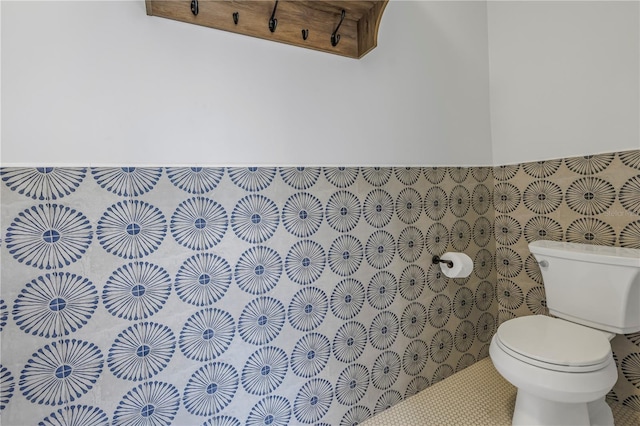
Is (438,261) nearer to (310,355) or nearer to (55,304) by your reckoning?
(310,355)

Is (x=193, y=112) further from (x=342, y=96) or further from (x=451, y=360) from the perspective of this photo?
(x=451, y=360)

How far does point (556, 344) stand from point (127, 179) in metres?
1.65

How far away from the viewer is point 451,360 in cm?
160

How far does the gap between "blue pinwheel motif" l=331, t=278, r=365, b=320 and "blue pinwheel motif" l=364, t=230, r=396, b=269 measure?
130 millimetres

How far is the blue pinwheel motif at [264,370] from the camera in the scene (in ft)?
3.62

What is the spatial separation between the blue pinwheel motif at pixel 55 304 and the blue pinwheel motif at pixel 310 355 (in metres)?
0.73

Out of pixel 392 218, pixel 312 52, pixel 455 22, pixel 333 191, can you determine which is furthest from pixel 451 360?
pixel 455 22

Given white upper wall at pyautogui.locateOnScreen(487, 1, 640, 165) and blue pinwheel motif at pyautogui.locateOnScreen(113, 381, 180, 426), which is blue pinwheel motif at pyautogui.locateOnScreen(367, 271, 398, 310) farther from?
white upper wall at pyautogui.locateOnScreen(487, 1, 640, 165)

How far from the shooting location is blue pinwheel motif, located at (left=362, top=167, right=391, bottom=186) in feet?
4.38

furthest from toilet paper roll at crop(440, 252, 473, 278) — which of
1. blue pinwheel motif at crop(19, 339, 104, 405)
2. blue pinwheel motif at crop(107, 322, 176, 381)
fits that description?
blue pinwheel motif at crop(19, 339, 104, 405)

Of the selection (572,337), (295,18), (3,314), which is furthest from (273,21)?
(572,337)

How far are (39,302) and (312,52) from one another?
1.27 m

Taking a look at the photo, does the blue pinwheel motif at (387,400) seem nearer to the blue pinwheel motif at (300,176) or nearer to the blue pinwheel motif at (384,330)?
the blue pinwheel motif at (384,330)

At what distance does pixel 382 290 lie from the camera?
137cm
